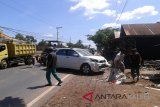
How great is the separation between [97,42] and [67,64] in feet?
179

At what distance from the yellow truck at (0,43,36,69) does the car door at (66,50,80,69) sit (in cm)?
681

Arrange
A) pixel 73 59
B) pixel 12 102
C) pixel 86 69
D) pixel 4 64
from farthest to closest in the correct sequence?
pixel 4 64 < pixel 73 59 < pixel 86 69 < pixel 12 102

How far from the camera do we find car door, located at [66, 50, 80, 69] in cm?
1970

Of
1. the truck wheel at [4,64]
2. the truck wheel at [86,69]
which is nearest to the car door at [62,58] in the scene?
the truck wheel at [86,69]

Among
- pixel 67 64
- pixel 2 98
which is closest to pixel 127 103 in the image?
pixel 2 98

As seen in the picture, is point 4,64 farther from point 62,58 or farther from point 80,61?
point 80,61

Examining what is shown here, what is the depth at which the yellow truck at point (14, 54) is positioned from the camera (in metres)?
24.9

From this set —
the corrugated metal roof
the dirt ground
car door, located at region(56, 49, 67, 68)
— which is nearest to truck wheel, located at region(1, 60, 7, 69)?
car door, located at region(56, 49, 67, 68)

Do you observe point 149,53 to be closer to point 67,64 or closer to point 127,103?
point 67,64

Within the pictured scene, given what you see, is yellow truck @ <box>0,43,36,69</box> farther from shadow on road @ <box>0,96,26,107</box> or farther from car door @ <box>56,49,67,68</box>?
shadow on road @ <box>0,96,26,107</box>

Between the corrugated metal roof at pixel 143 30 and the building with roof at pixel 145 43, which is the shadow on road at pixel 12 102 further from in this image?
the building with roof at pixel 145 43

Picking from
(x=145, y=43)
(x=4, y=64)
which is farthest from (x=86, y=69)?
(x=145, y=43)

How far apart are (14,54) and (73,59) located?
836 centimetres

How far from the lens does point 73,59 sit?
19922 millimetres
